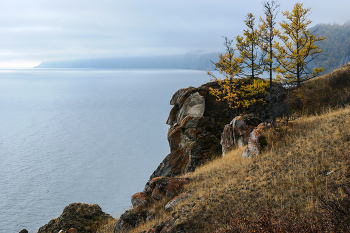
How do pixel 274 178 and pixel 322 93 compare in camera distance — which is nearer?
pixel 274 178

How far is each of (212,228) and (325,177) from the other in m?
4.73

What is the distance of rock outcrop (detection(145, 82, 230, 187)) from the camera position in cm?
2314

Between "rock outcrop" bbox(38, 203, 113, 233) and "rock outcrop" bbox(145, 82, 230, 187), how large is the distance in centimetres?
603

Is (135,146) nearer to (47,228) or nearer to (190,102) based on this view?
(190,102)

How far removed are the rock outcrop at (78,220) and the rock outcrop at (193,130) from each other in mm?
6035

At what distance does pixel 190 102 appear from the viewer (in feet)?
88.9

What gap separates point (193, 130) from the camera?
24953 mm

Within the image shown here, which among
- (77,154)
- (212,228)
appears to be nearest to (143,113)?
(77,154)

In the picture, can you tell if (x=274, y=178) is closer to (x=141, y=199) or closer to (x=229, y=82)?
(x=141, y=199)

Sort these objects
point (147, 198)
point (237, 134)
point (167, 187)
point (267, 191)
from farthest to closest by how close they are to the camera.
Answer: point (237, 134) → point (147, 198) → point (167, 187) → point (267, 191)

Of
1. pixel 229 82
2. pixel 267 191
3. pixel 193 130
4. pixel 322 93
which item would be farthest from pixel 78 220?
pixel 322 93

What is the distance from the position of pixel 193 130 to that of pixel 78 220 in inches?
553

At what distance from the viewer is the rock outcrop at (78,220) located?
48.2 feet

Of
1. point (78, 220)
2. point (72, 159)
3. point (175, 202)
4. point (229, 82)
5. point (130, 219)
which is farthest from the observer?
point (72, 159)
